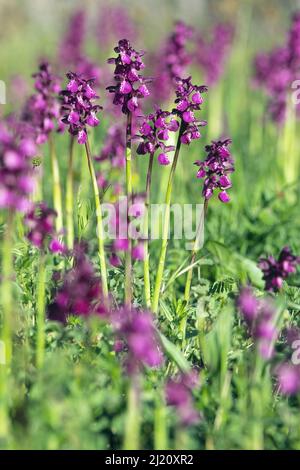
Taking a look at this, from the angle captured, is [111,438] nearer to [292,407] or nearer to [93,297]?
[93,297]

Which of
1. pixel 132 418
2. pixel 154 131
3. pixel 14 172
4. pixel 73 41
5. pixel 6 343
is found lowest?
pixel 132 418

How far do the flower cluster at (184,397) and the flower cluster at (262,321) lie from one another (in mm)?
262

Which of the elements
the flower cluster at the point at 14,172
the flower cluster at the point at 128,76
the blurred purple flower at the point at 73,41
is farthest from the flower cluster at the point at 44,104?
the blurred purple flower at the point at 73,41

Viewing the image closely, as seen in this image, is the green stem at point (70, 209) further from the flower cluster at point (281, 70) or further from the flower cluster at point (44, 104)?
the flower cluster at point (281, 70)

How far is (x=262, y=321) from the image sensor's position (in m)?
2.18

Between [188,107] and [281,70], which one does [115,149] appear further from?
[281,70]

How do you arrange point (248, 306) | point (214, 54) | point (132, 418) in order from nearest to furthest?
1. point (132, 418)
2. point (248, 306)
3. point (214, 54)

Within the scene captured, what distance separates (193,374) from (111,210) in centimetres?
127

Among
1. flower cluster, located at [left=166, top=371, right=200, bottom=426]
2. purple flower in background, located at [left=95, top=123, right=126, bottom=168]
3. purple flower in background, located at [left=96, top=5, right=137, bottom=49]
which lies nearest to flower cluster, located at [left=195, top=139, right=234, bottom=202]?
flower cluster, located at [left=166, top=371, right=200, bottom=426]

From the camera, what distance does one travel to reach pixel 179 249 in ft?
12.5

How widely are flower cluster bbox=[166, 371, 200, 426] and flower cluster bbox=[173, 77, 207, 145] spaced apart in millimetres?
911

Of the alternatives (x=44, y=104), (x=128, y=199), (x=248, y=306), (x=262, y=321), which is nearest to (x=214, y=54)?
(x=44, y=104)

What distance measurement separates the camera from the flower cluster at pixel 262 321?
2139mm

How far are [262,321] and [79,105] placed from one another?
112 centimetres
